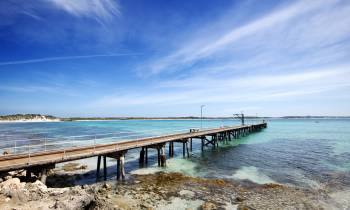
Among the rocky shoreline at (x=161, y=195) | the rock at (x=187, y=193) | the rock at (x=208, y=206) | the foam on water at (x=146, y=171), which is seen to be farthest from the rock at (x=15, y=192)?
the foam on water at (x=146, y=171)

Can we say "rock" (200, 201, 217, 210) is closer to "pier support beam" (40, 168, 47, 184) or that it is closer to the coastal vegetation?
"pier support beam" (40, 168, 47, 184)

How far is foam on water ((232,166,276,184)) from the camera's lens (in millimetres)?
17125

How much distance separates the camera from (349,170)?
2048 centimetres

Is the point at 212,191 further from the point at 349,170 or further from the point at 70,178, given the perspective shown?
the point at 349,170

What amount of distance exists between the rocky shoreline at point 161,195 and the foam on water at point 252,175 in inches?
49.1

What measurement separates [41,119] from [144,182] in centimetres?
18115

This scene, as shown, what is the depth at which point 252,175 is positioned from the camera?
18516mm

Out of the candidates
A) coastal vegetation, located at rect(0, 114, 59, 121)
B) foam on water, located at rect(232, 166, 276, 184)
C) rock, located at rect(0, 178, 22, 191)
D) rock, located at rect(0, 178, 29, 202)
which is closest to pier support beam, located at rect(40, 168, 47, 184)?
rock, located at rect(0, 178, 22, 191)

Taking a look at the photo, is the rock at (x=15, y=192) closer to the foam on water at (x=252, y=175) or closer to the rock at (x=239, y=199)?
the rock at (x=239, y=199)

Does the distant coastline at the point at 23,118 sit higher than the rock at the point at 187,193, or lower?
higher

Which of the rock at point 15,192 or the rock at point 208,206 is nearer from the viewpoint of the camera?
the rock at point 15,192

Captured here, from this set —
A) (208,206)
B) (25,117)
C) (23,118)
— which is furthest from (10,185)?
(25,117)

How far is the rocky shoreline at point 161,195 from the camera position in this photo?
32.7ft

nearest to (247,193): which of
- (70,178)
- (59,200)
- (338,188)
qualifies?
(338,188)
